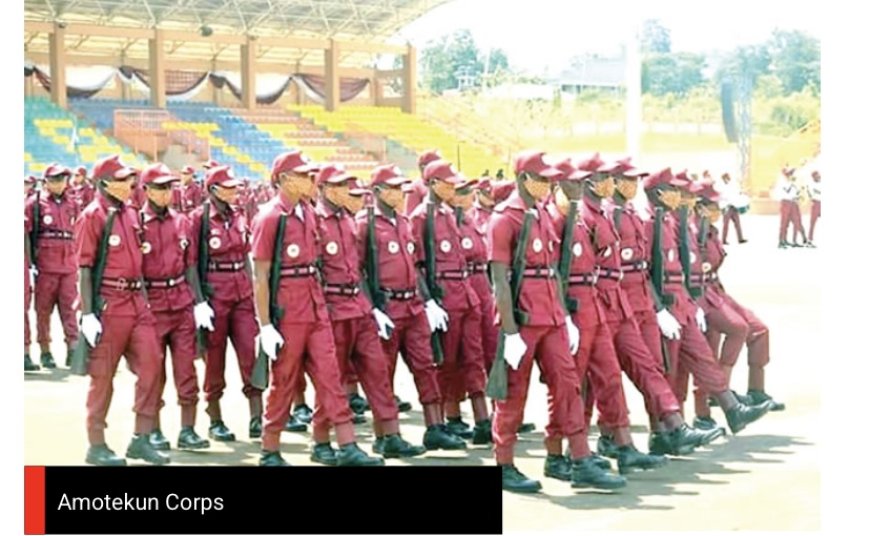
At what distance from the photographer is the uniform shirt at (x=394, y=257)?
8875 millimetres

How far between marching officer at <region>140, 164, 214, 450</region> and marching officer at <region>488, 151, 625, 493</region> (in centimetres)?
198

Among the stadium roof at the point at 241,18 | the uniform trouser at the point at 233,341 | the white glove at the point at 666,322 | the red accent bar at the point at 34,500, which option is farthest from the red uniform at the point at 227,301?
the white glove at the point at 666,322

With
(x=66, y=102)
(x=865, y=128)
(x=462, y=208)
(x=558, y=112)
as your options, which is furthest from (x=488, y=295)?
(x=66, y=102)

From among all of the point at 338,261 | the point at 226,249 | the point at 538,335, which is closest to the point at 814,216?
the point at 538,335

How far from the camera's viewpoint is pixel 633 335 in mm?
8539

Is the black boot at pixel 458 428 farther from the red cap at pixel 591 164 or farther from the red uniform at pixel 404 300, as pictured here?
the red cap at pixel 591 164

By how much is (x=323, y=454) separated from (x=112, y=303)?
4.45ft

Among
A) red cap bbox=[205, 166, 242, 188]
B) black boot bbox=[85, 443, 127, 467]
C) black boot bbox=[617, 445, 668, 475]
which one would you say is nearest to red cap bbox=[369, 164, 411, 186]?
red cap bbox=[205, 166, 242, 188]

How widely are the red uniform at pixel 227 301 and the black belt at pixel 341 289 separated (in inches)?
36.2

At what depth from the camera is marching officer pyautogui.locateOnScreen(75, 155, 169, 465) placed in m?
8.18

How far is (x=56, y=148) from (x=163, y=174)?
2747mm

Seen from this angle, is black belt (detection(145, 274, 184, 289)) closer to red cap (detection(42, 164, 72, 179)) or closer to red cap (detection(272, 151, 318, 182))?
red cap (detection(272, 151, 318, 182))

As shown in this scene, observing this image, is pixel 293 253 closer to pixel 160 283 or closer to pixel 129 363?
pixel 160 283

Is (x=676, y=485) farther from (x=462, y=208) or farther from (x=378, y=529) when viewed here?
(x=462, y=208)
